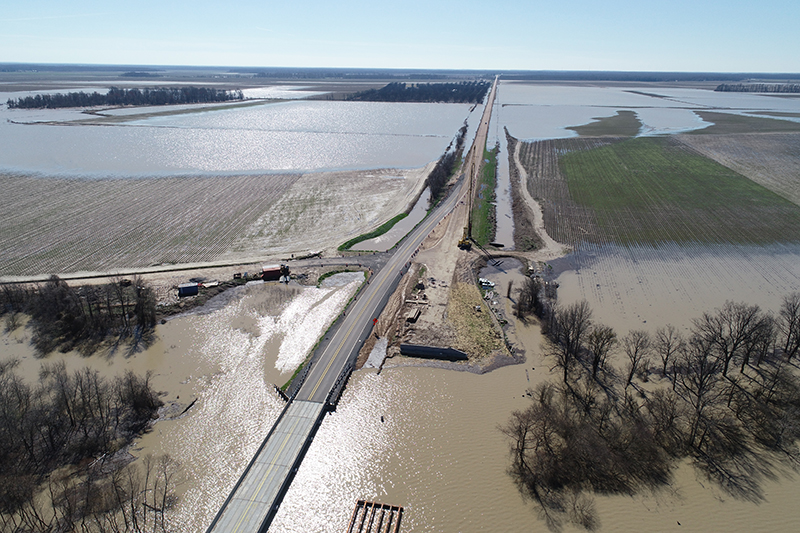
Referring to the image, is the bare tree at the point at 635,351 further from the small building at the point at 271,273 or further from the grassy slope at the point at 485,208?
the small building at the point at 271,273

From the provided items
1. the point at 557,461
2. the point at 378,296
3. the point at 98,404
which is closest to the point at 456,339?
the point at 378,296

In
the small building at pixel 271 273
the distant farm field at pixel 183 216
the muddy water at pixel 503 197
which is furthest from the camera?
the muddy water at pixel 503 197

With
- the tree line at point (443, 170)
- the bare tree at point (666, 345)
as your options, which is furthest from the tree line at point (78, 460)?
the tree line at point (443, 170)

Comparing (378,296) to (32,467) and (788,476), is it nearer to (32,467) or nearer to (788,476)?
(32,467)

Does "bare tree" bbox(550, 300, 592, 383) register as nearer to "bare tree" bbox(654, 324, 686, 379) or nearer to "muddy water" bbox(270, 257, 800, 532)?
"muddy water" bbox(270, 257, 800, 532)

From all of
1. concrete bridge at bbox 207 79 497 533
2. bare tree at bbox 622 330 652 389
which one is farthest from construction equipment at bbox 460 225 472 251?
bare tree at bbox 622 330 652 389

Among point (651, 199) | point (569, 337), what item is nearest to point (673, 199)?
point (651, 199)
